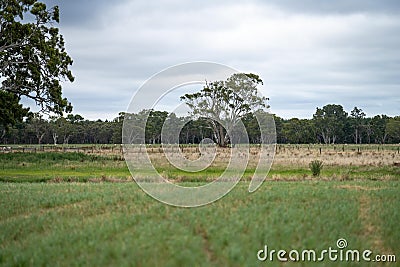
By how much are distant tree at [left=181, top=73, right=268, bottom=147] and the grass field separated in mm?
38354

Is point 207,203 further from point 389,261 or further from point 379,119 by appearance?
point 379,119

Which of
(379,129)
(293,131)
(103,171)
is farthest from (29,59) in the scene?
(379,129)

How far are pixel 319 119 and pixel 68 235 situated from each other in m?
130

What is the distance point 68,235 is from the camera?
448 inches

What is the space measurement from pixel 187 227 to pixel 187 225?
313 mm

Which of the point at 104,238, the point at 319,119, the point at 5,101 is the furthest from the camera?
the point at 319,119

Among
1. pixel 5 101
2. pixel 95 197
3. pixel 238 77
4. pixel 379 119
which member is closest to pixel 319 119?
pixel 379 119

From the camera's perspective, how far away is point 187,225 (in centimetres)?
1198

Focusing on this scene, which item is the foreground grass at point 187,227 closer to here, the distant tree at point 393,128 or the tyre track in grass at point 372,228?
the tyre track in grass at point 372,228

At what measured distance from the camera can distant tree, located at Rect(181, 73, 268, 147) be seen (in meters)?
58.2

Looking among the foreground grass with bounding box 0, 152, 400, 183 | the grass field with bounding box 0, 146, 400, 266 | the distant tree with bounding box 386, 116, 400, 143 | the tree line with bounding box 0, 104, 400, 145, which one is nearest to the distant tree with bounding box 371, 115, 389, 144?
the tree line with bounding box 0, 104, 400, 145

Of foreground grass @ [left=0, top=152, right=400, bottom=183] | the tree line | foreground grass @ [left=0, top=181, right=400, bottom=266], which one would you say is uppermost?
the tree line

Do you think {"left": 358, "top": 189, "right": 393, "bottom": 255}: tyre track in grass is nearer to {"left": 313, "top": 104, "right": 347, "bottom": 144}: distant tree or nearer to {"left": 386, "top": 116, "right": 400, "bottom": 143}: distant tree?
{"left": 386, "top": 116, "right": 400, "bottom": 143}: distant tree

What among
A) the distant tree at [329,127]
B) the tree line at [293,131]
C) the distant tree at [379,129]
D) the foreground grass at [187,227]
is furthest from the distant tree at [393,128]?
the foreground grass at [187,227]
